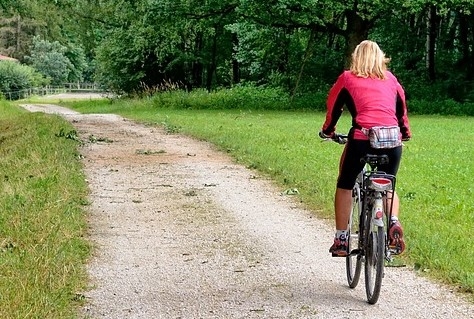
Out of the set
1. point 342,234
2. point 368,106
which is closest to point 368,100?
point 368,106

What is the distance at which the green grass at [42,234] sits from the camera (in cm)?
561

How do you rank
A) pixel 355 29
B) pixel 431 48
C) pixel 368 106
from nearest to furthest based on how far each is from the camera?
pixel 368 106 → pixel 355 29 → pixel 431 48

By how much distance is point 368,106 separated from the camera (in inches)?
234

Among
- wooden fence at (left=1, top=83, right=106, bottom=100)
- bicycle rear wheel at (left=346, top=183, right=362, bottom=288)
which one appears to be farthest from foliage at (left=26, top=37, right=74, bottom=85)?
bicycle rear wheel at (left=346, top=183, right=362, bottom=288)

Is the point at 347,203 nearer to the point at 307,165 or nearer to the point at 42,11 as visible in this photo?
the point at 307,165

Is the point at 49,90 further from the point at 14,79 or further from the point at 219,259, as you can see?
the point at 219,259

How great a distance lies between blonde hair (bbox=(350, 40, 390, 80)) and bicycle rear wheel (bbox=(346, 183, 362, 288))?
886mm

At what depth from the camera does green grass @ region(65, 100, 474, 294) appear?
7574 millimetres

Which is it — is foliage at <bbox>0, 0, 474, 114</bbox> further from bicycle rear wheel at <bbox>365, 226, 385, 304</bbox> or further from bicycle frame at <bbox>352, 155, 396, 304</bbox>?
bicycle rear wheel at <bbox>365, 226, 385, 304</bbox>

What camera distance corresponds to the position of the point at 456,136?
2173cm

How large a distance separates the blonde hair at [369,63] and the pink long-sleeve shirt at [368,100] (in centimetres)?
4

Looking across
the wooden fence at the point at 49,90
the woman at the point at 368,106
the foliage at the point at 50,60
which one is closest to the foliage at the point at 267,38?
the wooden fence at the point at 49,90

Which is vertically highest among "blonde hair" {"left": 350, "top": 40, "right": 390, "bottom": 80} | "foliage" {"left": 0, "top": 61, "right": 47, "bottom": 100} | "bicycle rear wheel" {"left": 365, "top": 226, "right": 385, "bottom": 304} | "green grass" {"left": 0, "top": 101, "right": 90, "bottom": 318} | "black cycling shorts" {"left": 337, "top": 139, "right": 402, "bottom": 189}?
"blonde hair" {"left": 350, "top": 40, "right": 390, "bottom": 80}

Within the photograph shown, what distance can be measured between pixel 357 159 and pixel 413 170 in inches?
326
